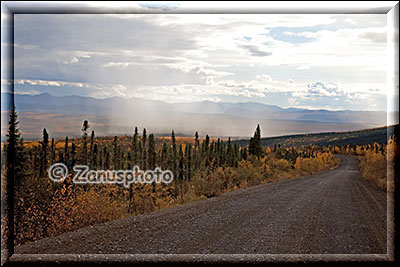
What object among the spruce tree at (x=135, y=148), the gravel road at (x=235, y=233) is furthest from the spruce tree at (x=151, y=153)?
the gravel road at (x=235, y=233)

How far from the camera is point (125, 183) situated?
416 inches

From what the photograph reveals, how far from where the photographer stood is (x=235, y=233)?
277 inches

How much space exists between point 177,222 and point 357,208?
17.1 ft

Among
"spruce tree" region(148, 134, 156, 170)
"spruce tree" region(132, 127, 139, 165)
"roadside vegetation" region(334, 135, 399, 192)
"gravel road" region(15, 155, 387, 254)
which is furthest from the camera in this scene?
"spruce tree" region(148, 134, 156, 170)

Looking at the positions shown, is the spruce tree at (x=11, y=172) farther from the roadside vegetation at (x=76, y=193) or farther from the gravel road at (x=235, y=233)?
the gravel road at (x=235, y=233)

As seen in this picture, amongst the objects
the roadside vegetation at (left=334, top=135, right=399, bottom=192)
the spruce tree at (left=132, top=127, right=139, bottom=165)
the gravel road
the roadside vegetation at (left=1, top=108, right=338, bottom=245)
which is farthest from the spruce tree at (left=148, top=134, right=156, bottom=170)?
the roadside vegetation at (left=334, top=135, right=399, bottom=192)

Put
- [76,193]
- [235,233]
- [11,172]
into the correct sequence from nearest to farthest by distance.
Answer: [11,172]
[235,233]
[76,193]

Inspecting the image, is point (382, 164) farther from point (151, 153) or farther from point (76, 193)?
point (76, 193)

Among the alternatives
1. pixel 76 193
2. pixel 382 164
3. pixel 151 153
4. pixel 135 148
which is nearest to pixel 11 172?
pixel 76 193

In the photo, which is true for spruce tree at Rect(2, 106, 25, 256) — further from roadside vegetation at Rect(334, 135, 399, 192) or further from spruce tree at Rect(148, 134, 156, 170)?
spruce tree at Rect(148, 134, 156, 170)

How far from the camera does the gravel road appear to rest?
6.15 metres

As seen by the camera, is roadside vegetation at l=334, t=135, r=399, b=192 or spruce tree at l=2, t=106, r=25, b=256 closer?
spruce tree at l=2, t=106, r=25, b=256

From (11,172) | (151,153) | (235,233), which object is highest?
(11,172)
